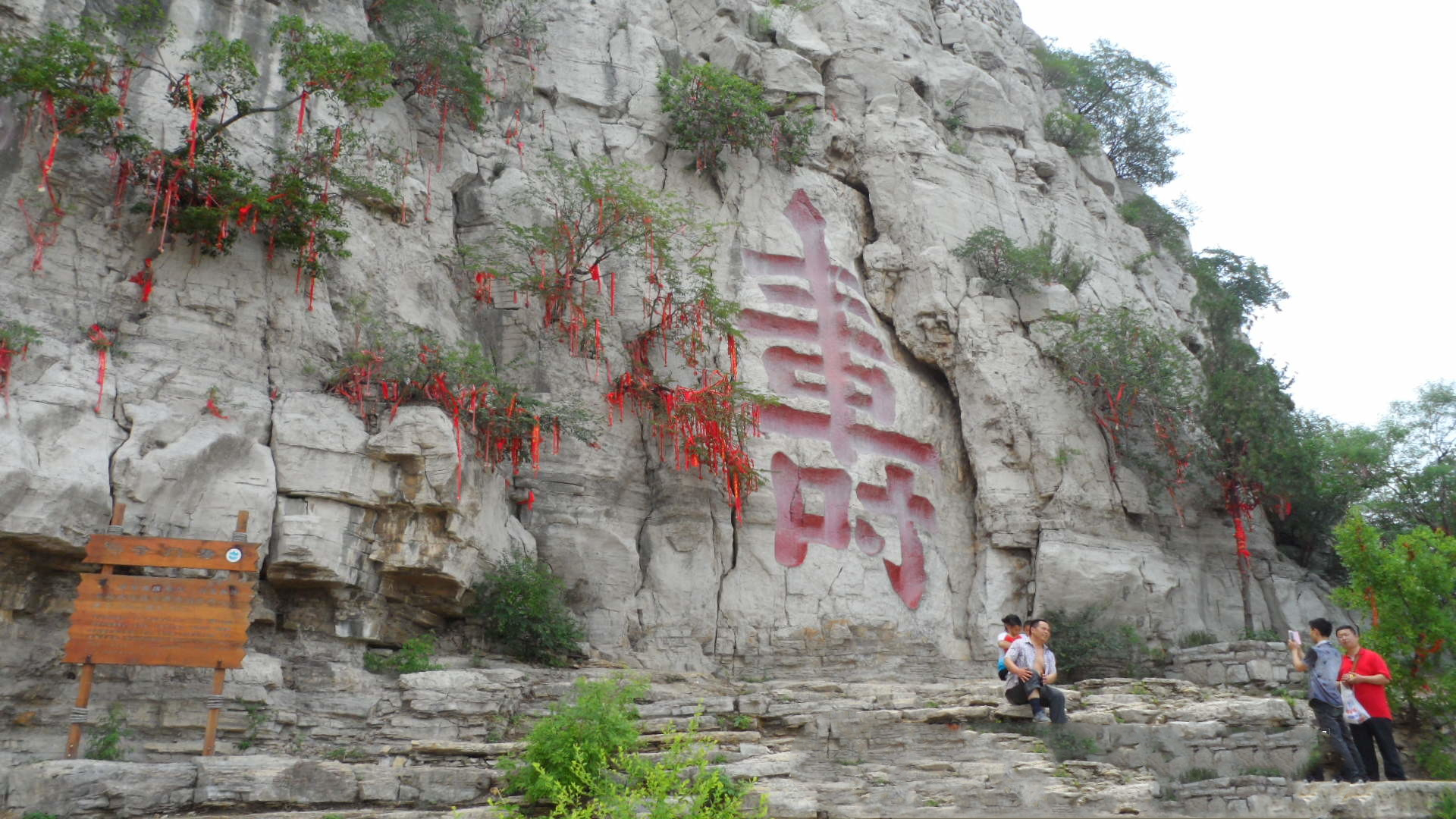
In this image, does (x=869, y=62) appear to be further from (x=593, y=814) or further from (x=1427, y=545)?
(x=593, y=814)

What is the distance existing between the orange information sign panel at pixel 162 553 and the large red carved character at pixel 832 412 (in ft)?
26.2

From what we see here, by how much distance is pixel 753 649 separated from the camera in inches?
589

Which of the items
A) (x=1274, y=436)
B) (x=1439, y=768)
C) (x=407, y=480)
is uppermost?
(x=1274, y=436)

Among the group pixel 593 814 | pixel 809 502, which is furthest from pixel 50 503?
pixel 809 502

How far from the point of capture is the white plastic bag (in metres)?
9.12

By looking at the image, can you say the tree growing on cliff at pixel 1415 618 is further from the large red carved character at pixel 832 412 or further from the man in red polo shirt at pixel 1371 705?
the large red carved character at pixel 832 412

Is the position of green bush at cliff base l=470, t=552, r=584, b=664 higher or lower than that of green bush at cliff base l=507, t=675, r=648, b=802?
higher

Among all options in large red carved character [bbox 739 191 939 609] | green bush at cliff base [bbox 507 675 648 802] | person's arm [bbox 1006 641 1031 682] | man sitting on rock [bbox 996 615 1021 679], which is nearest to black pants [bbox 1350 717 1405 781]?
person's arm [bbox 1006 641 1031 682]

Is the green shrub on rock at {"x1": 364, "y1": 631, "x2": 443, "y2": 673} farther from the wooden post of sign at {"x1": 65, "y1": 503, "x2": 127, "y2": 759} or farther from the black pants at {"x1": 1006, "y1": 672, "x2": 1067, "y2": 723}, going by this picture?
the black pants at {"x1": 1006, "y1": 672, "x2": 1067, "y2": 723}

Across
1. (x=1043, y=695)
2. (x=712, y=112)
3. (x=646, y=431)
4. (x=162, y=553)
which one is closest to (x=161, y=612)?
(x=162, y=553)

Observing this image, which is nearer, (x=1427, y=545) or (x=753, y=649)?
(x=1427, y=545)

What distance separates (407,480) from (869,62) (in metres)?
13.7

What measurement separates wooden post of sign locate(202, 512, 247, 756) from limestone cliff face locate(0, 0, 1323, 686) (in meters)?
0.89

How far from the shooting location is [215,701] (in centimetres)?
947
